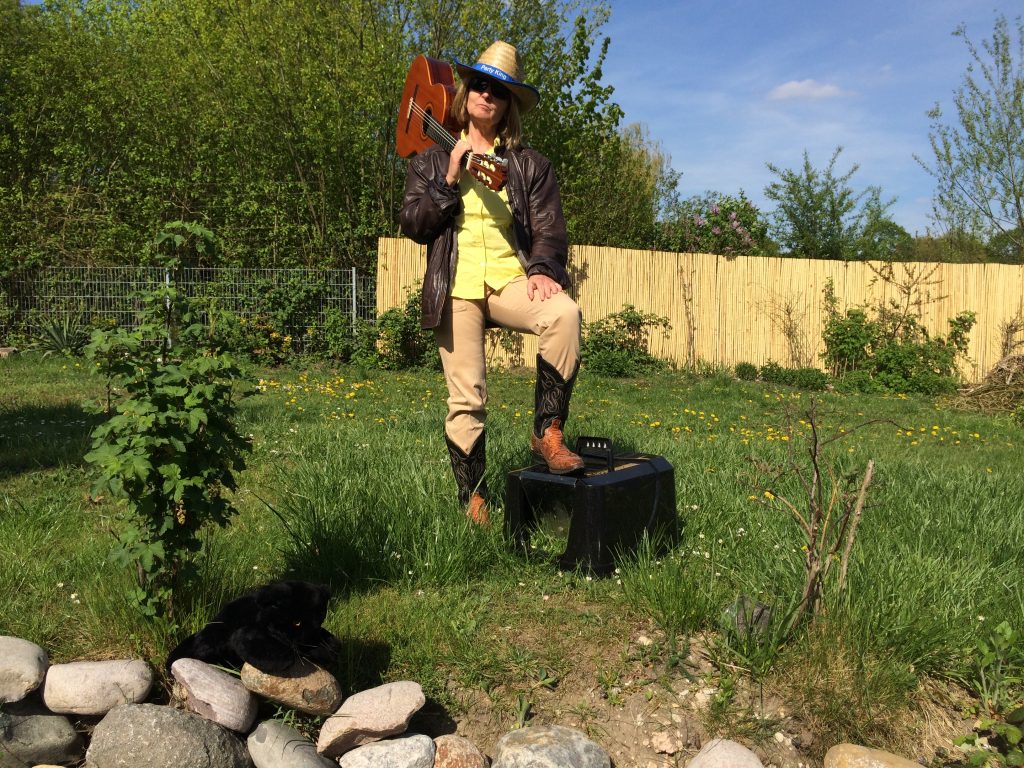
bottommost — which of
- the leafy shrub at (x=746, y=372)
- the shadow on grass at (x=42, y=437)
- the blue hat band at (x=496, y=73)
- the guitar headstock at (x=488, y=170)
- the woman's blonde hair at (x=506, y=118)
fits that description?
the leafy shrub at (x=746, y=372)

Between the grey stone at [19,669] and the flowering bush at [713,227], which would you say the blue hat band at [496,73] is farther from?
the flowering bush at [713,227]

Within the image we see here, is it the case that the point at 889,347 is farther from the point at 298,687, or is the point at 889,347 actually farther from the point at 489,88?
the point at 298,687

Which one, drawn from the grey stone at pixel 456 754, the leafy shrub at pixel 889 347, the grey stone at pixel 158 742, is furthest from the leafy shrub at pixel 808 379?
the grey stone at pixel 158 742

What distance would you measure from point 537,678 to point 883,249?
22.4 m

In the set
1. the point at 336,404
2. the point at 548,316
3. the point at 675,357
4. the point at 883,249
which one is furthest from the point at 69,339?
the point at 883,249

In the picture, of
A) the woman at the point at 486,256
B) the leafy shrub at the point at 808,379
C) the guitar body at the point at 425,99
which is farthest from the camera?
the leafy shrub at the point at 808,379

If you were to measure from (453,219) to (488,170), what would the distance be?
1.09 feet

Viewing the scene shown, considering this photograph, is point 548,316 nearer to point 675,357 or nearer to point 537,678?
point 537,678

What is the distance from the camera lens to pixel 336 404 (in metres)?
7.82

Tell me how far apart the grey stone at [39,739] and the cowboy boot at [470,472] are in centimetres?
175

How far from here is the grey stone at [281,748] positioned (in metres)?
2.36

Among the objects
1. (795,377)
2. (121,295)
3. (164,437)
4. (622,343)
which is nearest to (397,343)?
(622,343)

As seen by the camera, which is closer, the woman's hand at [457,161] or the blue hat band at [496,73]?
the woman's hand at [457,161]

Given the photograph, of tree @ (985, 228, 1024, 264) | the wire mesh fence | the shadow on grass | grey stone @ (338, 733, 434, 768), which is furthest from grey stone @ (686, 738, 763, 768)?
tree @ (985, 228, 1024, 264)
